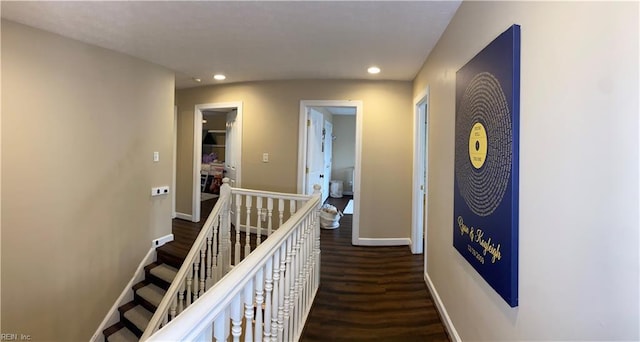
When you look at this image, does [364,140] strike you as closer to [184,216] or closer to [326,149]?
[326,149]

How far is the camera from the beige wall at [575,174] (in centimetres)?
71

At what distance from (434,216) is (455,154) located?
2.85 ft

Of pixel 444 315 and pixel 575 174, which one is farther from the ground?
pixel 575 174

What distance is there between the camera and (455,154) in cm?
190

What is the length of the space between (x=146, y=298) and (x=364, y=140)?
3.09 metres

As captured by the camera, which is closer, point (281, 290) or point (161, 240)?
point (281, 290)

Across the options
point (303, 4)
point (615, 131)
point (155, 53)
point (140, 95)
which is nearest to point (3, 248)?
point (140, 95)

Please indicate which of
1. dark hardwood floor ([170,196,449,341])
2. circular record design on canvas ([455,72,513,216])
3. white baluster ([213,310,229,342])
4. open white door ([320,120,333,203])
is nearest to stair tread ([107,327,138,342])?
dark hardwood floor ([170,196,449,341])

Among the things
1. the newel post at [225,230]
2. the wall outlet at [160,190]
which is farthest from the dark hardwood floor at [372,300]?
the wall outlet at [160,190]

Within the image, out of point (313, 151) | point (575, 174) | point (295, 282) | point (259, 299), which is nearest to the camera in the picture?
point (575, 174)

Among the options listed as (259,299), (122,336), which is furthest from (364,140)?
(122,336)

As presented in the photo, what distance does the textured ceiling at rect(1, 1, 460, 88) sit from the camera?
1.96 metres

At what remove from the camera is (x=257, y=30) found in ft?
7.64

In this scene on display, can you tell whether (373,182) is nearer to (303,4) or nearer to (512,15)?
(303,4)
